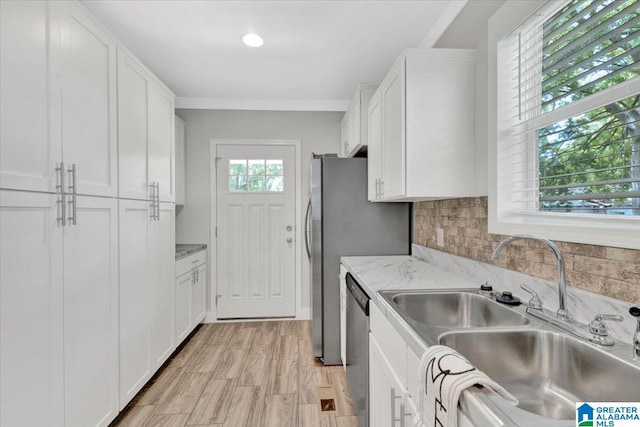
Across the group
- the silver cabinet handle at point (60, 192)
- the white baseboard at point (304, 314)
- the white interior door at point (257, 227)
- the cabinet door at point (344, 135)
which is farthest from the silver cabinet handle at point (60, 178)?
the white baseboard at point (304, 314)

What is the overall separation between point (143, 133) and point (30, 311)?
1.31 metres

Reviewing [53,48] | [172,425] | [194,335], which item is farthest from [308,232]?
[53,48]

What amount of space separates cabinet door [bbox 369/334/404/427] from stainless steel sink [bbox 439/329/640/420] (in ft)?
1.03

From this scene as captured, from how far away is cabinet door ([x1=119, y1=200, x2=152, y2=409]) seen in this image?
1.91 metres

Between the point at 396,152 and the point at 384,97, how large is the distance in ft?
1.52

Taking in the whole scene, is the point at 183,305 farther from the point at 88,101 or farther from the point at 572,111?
the point at 572,111

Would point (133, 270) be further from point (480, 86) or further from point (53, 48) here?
point (480, 86)

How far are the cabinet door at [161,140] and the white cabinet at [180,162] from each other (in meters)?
0.77

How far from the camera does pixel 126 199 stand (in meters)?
1.96

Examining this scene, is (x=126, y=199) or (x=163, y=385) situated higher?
(x=126, y=199)

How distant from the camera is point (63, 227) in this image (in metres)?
1.42

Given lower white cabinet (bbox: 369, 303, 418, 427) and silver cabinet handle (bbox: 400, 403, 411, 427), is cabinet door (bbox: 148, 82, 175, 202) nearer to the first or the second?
lower white cabinet (bbox: 369, 303, 418, 427)

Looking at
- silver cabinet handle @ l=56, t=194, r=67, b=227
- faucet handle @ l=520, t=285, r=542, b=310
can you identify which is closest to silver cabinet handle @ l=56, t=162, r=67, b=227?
silver cabinet handle @ l=56, t=194, r=67, b=227

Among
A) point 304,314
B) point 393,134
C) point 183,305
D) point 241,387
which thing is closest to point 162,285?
point 183,305
